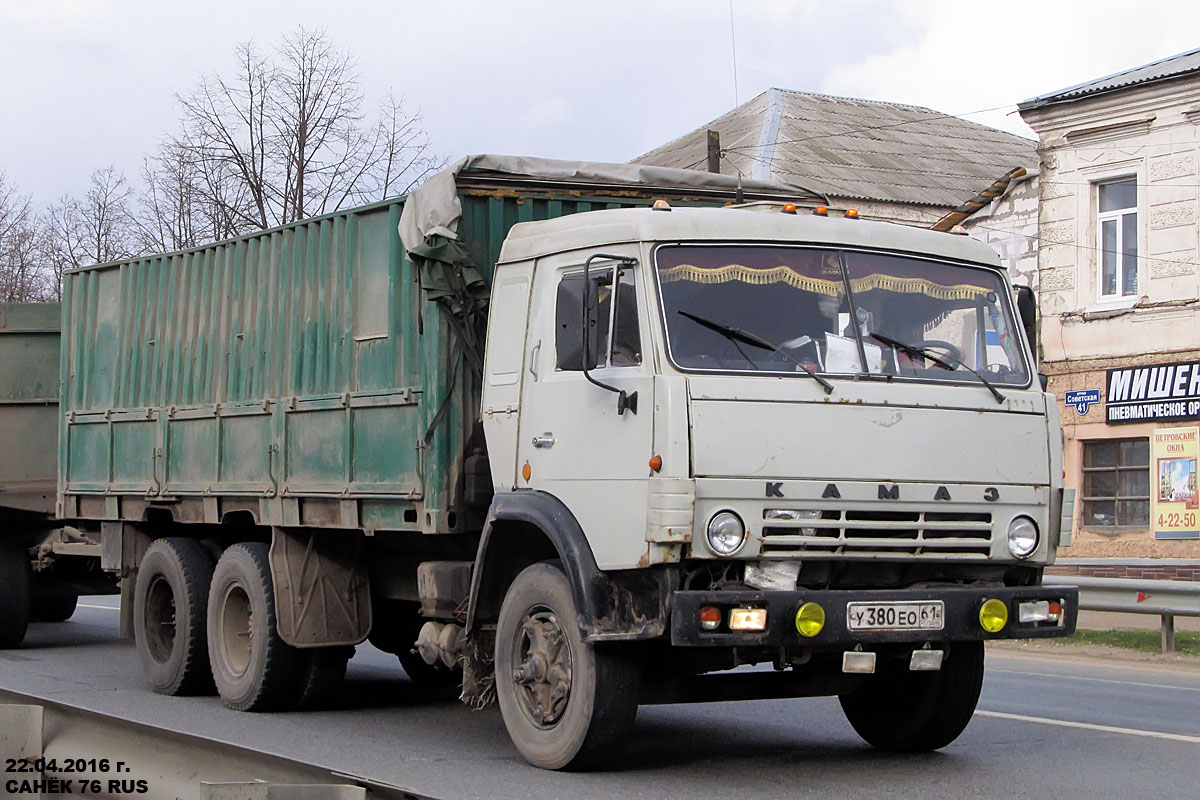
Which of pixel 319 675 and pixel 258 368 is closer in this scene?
pixel 319 675

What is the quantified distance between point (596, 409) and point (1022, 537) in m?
1.99

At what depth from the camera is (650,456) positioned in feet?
21.5

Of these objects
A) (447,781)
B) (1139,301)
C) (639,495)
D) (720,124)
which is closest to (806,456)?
(639,495)

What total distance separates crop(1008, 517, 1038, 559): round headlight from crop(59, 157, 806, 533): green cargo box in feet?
8.90

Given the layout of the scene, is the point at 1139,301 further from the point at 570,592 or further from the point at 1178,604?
the point at 570,592

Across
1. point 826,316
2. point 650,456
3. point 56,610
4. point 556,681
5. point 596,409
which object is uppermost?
point 826,316

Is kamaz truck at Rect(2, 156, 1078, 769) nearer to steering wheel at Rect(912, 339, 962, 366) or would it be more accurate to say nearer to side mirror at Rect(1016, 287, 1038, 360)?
steering wheel at Rect(912, 339, 962, 366)

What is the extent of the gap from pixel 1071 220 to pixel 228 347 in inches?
582

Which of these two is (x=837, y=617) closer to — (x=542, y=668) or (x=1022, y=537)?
(x=1022, y=537)

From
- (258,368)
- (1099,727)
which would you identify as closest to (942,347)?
(1099,727)

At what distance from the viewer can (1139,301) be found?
2088 cm

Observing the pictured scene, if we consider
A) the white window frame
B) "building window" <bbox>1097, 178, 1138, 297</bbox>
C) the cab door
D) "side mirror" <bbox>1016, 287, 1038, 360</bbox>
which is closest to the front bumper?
the cab door

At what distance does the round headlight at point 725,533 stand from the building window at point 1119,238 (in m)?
16.1

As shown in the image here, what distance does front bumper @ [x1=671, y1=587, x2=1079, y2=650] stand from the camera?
634cm
